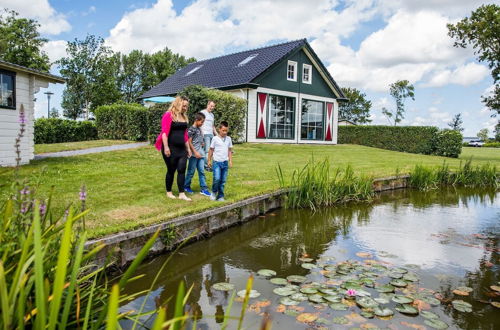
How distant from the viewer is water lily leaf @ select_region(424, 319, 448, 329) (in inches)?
122

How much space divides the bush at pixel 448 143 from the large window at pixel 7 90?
68.4 feet

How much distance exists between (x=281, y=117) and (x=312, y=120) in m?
2.64

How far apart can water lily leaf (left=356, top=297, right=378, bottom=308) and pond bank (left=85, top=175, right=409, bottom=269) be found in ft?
5.20

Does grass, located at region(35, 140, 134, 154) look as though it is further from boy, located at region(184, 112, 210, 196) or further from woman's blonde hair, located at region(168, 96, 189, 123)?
woman's blonde hair, located at region(168, 96, 189, 123)

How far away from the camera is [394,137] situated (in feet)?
83.2

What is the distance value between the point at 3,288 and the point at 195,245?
12.9 ft

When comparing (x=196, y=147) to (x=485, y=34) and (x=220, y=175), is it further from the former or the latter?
(x=485, y=34)

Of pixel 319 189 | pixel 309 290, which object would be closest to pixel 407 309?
pixel 309 290

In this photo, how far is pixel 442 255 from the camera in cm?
508

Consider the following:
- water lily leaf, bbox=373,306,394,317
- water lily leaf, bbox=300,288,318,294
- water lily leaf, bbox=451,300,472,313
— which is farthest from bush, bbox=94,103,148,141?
water lily leaf, bbox=451,300,472,313

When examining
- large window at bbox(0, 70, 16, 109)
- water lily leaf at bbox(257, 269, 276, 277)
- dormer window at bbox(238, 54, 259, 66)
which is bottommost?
water lily leaf at bbox(257, 269, 276, 277)

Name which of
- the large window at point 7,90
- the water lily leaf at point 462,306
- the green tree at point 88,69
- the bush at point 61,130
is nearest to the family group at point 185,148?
the water lily leaf at point 462,306

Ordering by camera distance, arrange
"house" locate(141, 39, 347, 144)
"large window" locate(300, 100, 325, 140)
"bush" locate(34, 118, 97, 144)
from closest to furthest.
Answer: "house" locate(141, 39, 347, 144)
"bush" locate(34, 118, 97, 144)
"large window" locate(300, 100, 325, 140)

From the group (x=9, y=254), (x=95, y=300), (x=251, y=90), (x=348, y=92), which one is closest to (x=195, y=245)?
(x=95, y=300)
